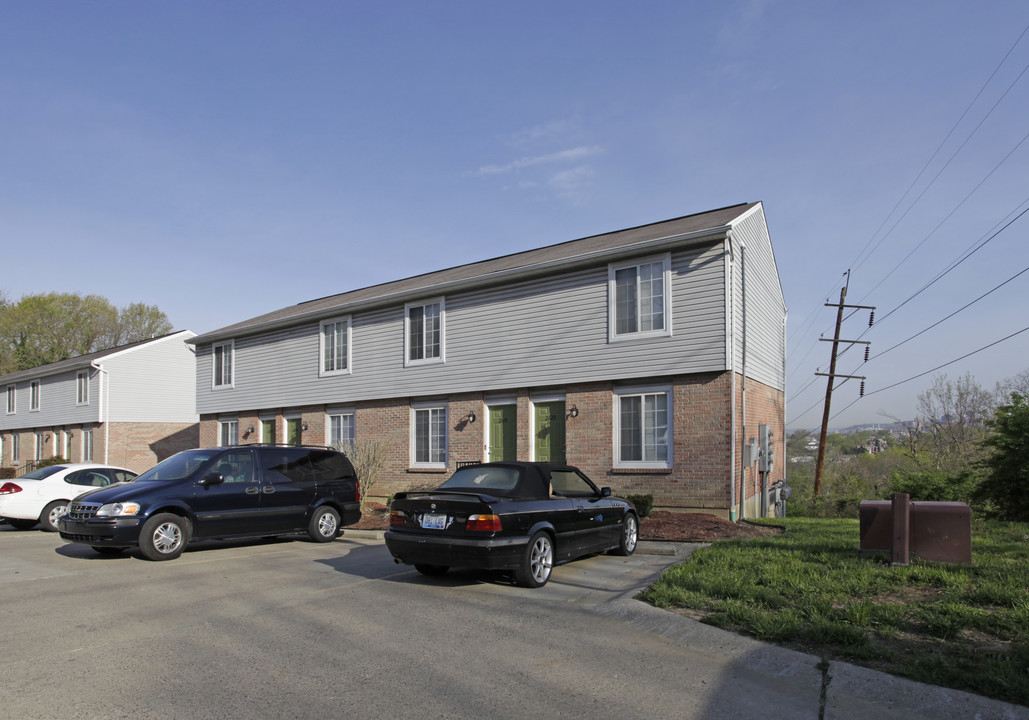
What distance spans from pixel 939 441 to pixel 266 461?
37773 millimetres

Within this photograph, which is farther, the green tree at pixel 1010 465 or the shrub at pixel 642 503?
the green tree at pixel 1010 465

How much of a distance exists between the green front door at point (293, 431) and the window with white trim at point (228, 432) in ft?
10.8

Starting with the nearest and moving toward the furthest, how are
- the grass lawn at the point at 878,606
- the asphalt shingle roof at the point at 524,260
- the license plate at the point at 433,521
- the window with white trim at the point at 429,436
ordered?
the grass lawn at the point at 878,606 → the license plate at the point at 433,521 → the asphalt shingle roof at the point at 524,260 → the window with white trim at the point at 429,436

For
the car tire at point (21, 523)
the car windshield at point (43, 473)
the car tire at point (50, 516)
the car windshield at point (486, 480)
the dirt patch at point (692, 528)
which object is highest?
the car windshield at point (486, 480)

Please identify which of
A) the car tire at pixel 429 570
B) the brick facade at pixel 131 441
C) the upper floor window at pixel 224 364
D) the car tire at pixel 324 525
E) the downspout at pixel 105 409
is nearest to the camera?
the car tire at pixel 429 570

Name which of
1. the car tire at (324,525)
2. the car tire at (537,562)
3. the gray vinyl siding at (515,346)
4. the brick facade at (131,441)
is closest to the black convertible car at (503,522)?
the car tire at (537,562)

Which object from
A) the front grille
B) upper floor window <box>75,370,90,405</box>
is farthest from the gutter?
upper floor window <box>75,370,90,405</box>

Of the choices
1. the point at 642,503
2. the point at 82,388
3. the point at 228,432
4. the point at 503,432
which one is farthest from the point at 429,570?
the point at 82,388

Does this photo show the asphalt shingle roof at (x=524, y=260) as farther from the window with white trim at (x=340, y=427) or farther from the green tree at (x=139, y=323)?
the green tree at (x=139, y=323)

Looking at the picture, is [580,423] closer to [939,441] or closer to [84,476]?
[84,476]

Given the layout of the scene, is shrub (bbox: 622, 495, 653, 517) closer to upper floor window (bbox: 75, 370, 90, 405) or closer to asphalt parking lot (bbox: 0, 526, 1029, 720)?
asphalt parking lot (bbox: 0, 526, 1029, 720)

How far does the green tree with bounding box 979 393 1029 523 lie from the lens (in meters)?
14.5

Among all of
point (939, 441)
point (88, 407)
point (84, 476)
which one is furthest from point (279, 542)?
point (939, 441)

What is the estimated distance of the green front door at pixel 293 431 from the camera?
23.5 metres
